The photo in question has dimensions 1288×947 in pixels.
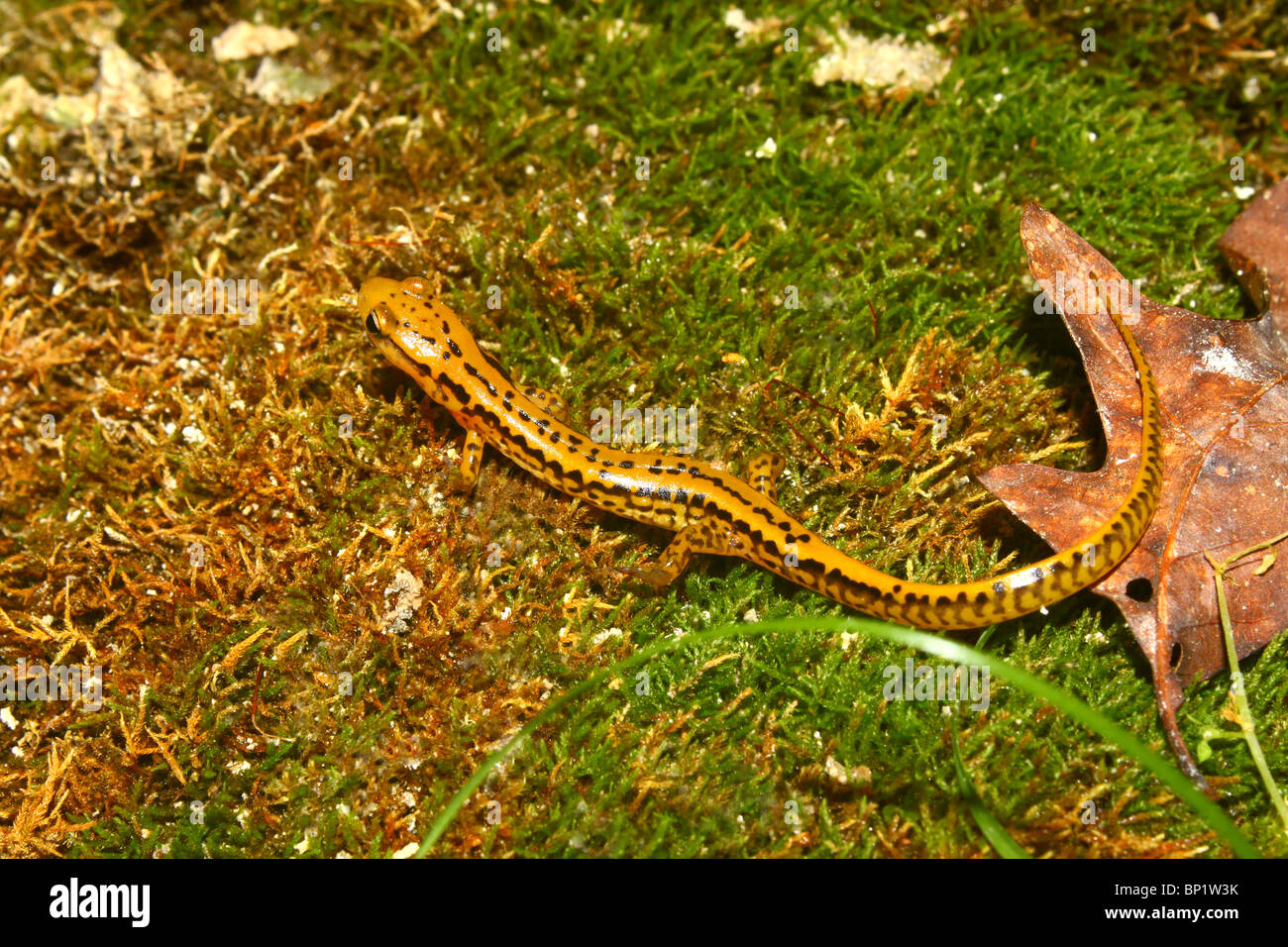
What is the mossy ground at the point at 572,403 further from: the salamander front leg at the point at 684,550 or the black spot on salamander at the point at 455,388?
the black spot on salamander at the point at 455,388

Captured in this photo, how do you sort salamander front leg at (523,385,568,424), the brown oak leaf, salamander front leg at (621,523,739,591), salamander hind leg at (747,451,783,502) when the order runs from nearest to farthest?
the brown oak leaf → salamander front leg at (621,523,739,591) → salamander hind leg at (747,451,783,502) → salamander front leg at (523,385,568,424)

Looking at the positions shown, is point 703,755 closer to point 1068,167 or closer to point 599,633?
point 599,633

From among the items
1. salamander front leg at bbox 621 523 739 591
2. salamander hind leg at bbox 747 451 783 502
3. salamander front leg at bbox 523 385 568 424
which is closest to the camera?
salamander front leg at bbox 621 523 739 591

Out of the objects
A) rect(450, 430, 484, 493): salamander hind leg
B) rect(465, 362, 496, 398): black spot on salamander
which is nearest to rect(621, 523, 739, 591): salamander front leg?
rect(450, 430, 484, 493): salamander hind leg

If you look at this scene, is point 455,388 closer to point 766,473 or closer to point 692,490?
point 692,490

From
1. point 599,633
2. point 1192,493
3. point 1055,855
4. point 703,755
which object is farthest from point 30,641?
point 1192,493

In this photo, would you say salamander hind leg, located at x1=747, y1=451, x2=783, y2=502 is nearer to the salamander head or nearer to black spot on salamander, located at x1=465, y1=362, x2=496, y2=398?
black spot on salamander, located at x1=465, y1=362, x2=496, y2=398
